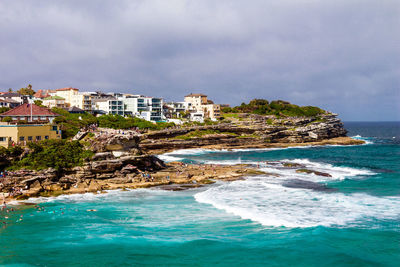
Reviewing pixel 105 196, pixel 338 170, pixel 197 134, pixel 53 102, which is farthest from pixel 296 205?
pixel 53 102

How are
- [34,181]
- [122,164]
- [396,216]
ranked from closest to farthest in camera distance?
[396,216] < [34,181] < [122,164]

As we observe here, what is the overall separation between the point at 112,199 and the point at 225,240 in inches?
623

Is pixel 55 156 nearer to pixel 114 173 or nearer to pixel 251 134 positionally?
pixel 114 173

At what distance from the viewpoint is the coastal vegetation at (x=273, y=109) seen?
143 m

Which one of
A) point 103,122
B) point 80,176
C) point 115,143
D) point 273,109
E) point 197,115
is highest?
point 273,109

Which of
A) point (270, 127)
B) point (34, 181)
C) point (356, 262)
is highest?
point (270, 127)

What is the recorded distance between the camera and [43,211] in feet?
95.2

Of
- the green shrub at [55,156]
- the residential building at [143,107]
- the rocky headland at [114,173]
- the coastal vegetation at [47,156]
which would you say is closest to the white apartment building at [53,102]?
the residential building at [143,107]

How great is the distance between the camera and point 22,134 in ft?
151

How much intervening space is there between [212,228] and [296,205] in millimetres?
10620

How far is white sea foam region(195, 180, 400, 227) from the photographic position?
26.7 metres

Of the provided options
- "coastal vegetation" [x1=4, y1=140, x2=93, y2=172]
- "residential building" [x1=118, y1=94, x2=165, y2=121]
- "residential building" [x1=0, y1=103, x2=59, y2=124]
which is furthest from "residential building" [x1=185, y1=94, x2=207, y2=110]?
"coastal vegetation" [x1=4, y1=140, x2=93, y2=172]

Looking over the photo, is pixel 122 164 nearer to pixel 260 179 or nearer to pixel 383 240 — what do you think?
pixel 260 179

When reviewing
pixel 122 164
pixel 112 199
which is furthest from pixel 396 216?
pixel 122 164
